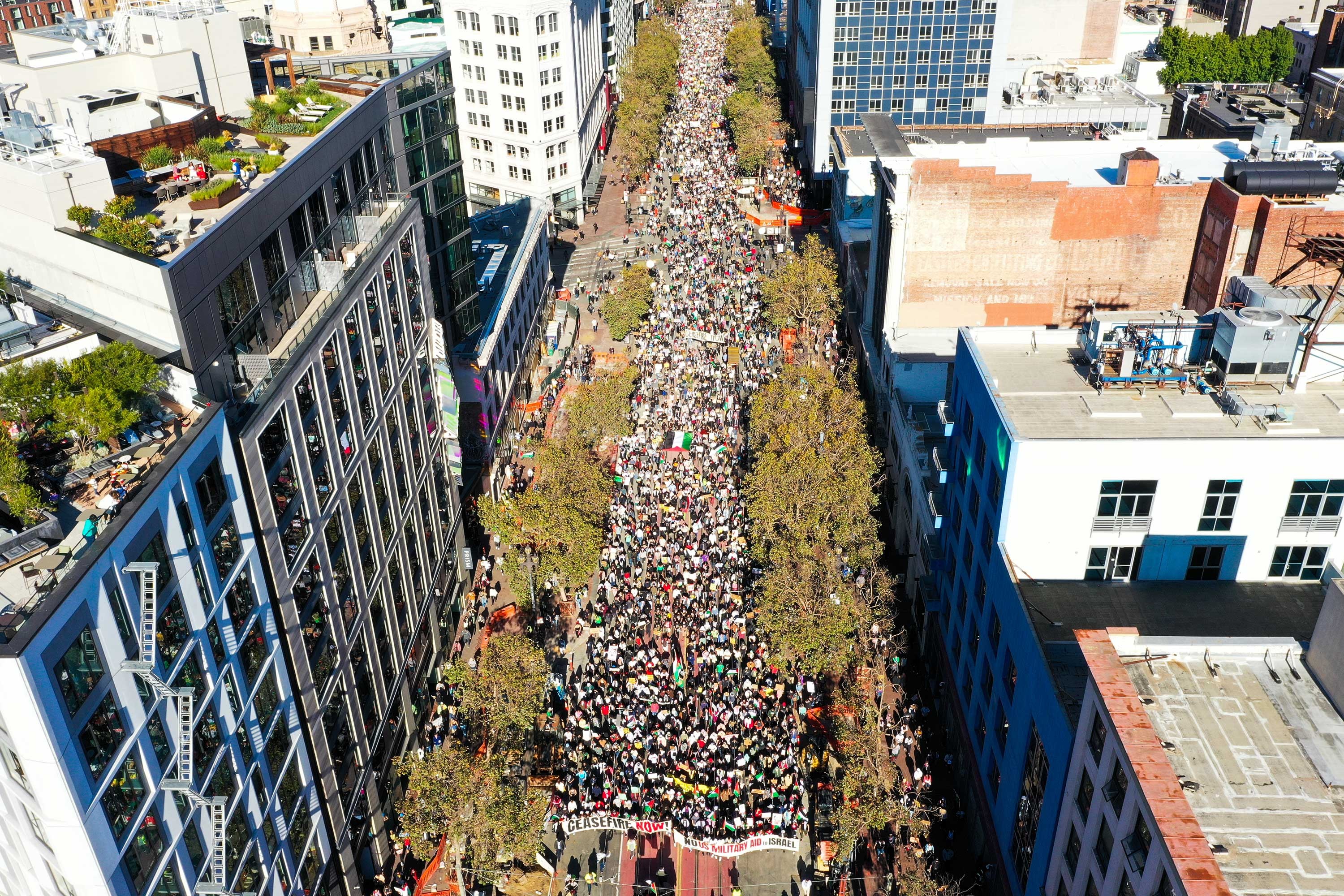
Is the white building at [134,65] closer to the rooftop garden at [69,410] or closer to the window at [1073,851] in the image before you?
the rooftop garden at [69,410]

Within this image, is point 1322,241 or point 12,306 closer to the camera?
point 12,306

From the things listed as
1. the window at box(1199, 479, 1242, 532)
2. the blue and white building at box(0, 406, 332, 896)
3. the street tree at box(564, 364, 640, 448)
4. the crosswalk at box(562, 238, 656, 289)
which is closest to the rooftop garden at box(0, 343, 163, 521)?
the blue and white building at box(0, 406, 332, 896)

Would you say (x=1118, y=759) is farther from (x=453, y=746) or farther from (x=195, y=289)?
(x=195, y=289)

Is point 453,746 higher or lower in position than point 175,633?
lower

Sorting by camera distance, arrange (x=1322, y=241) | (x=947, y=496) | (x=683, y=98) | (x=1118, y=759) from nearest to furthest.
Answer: (x=1118, y=759), (x=947, y=496), (x=1322, y=241), (x=683, y=98)

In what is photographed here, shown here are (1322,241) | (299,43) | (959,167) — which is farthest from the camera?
(959,167)

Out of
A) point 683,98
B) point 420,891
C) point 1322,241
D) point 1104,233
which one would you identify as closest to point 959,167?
point 1104,233

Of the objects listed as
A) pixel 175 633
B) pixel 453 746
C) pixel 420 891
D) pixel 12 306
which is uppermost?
pixel 12 306
